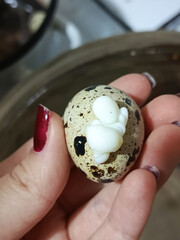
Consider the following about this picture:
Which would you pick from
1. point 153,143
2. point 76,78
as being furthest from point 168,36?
point 153,143

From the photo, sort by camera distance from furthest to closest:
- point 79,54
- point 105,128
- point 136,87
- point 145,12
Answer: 1. point 145,12
2. point 79,54
3. point 136,87
4. point 105,128

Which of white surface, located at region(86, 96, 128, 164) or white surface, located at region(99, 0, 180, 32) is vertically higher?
white surface, located at region(86, 96, 128, 164)

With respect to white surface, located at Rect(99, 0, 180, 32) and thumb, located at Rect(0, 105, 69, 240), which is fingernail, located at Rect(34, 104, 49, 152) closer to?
thumb, located at Rect(0, 105, 69, 240)

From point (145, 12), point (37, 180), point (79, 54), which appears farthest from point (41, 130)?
point (145, 12)

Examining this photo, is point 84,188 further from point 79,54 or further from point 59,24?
point 59,24

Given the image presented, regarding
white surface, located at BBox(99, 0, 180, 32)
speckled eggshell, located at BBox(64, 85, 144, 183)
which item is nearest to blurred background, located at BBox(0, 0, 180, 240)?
white surface, located at BBox(99, 0, 180, 32)

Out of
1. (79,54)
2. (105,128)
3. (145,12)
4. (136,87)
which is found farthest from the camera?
(145,12)

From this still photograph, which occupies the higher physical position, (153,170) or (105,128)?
(105,128)
